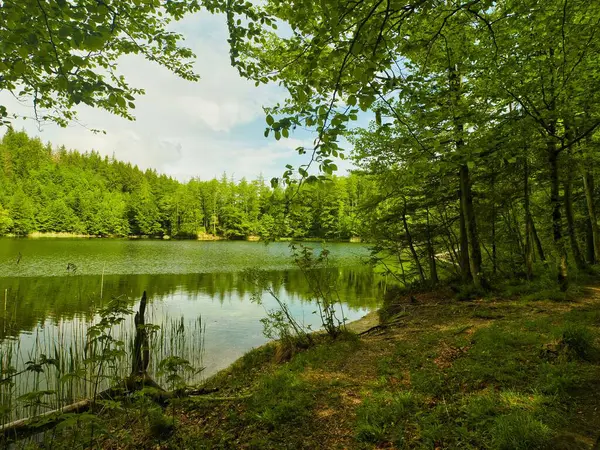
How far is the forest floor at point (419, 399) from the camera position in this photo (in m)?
2.92

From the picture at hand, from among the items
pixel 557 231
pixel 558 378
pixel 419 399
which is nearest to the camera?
pixel 558 378

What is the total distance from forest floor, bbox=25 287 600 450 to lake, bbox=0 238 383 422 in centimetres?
186

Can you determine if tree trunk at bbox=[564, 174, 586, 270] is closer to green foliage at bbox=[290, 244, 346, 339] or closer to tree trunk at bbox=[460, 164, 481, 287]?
tree trunk at bbox=[460, 164, 481, 287]

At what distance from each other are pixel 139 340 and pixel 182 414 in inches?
61.6

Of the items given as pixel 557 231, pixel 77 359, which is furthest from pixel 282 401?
pixel 557 231

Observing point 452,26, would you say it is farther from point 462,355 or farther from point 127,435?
point 127,435

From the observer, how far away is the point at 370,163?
1034cm

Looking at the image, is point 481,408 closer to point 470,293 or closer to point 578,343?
point 578,343

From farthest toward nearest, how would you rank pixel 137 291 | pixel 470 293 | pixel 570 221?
pixel 137 291 → pixel 470 293 → pixel 570 221

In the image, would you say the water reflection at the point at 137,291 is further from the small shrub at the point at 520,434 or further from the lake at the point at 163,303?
the small shrub at the point at 520,434

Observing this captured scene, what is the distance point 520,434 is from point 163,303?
1353 cm

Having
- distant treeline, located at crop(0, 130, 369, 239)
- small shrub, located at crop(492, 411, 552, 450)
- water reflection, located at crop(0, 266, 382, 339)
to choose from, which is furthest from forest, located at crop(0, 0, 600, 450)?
distant treeline, located at crop(0, 130, 369, 239)

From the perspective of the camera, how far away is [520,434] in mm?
2623

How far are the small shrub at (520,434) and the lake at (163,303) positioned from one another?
4.20m
